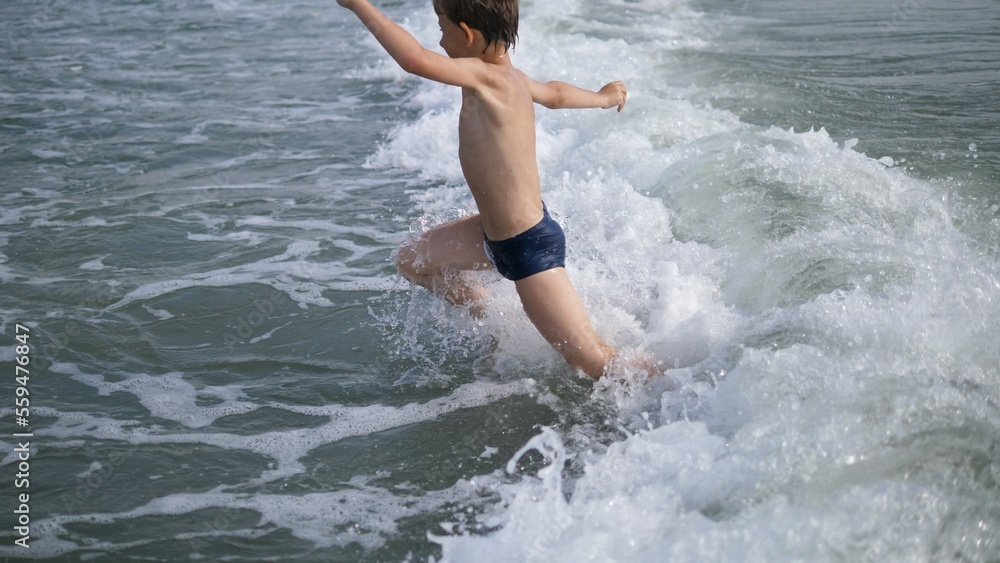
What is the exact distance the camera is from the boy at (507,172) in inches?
148

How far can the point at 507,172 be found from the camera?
3947mm

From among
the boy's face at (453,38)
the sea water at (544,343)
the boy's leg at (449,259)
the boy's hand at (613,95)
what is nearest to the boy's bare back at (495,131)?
the boy's face at (453,38)

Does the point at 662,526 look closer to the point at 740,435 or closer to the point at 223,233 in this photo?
the point at 740,435

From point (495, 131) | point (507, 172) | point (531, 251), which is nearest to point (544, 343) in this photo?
point (531, 251)

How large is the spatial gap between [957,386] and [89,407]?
3724 millimetres

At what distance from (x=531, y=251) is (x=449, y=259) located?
521 millimetres

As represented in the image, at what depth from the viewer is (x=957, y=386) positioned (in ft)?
11.5

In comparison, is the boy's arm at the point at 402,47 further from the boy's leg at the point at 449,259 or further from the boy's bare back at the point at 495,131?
the boy's leg at the point at 449,259

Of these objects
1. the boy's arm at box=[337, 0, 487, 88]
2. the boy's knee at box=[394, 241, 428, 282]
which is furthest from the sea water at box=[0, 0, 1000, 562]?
the boy's arm at box=[337, 0, 487, 88]

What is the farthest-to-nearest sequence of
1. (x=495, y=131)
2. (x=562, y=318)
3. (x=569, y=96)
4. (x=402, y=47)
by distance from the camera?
(x=569, y=96) → (x=562, y=318) → (x=495, y=131) → (x=402, y=47)

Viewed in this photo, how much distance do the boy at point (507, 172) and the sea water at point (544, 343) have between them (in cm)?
38

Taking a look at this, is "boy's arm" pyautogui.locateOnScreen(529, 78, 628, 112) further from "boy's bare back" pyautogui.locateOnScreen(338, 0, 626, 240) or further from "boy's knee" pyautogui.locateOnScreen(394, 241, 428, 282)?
"boy's knee" pyautogui.locateOnScreen(394, 241, 428, 282)

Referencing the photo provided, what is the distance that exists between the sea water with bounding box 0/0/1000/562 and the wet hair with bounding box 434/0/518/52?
1444 mm

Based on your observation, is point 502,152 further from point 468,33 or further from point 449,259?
point 449,259
